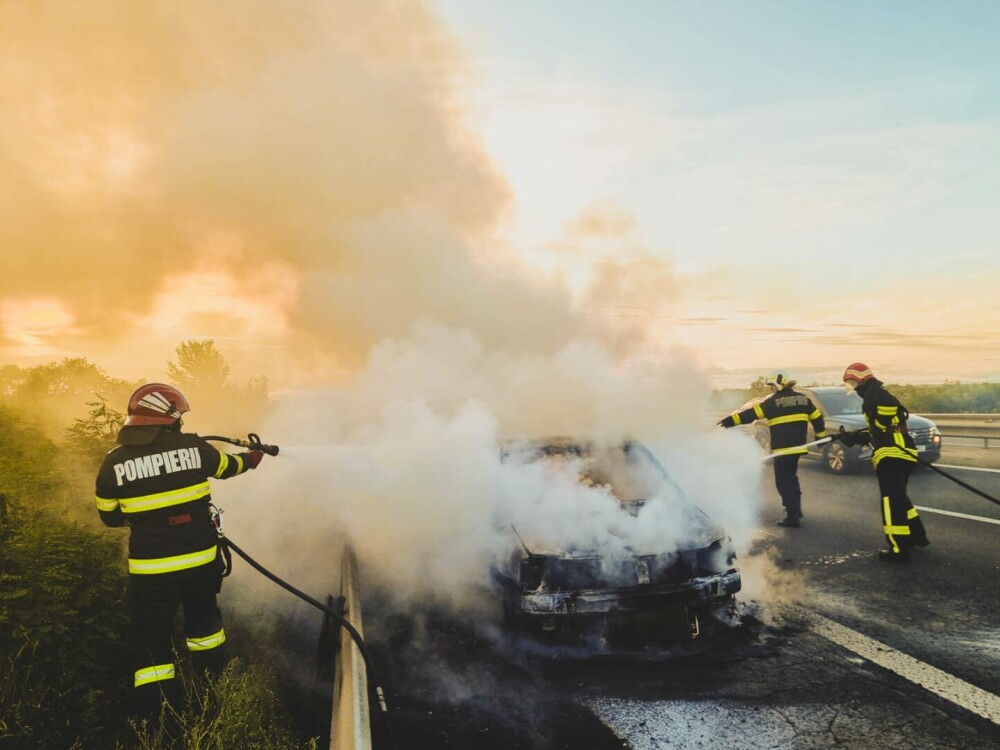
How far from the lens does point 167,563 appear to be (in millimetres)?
3695

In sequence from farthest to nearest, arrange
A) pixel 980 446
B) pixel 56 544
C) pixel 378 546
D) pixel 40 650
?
pixel 980 446 < pixel 378 546 < pixel 56 544 < pixel 40 650

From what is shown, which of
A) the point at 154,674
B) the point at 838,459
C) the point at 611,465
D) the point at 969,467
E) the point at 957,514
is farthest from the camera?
the point at 838,459

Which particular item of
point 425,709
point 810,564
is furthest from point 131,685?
point 810,564

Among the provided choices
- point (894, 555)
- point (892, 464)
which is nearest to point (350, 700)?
point (894, 555)

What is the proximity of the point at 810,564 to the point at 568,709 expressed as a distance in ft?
13.1

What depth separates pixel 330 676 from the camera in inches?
165

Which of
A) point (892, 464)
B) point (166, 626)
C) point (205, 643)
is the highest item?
point (892, 464)

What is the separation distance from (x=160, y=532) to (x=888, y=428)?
7050 millimetres

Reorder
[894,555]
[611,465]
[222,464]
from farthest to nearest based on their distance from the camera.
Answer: [894,555] → [611,465] → [222,464]

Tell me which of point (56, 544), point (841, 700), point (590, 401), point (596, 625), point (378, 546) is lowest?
point (841, 700)

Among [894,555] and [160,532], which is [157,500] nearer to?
[160,532]

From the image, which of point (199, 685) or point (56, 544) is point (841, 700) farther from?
point (56, 544)

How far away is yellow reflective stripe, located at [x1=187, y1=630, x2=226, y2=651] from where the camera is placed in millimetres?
3896

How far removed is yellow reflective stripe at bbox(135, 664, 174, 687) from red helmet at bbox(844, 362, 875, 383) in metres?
7.15
